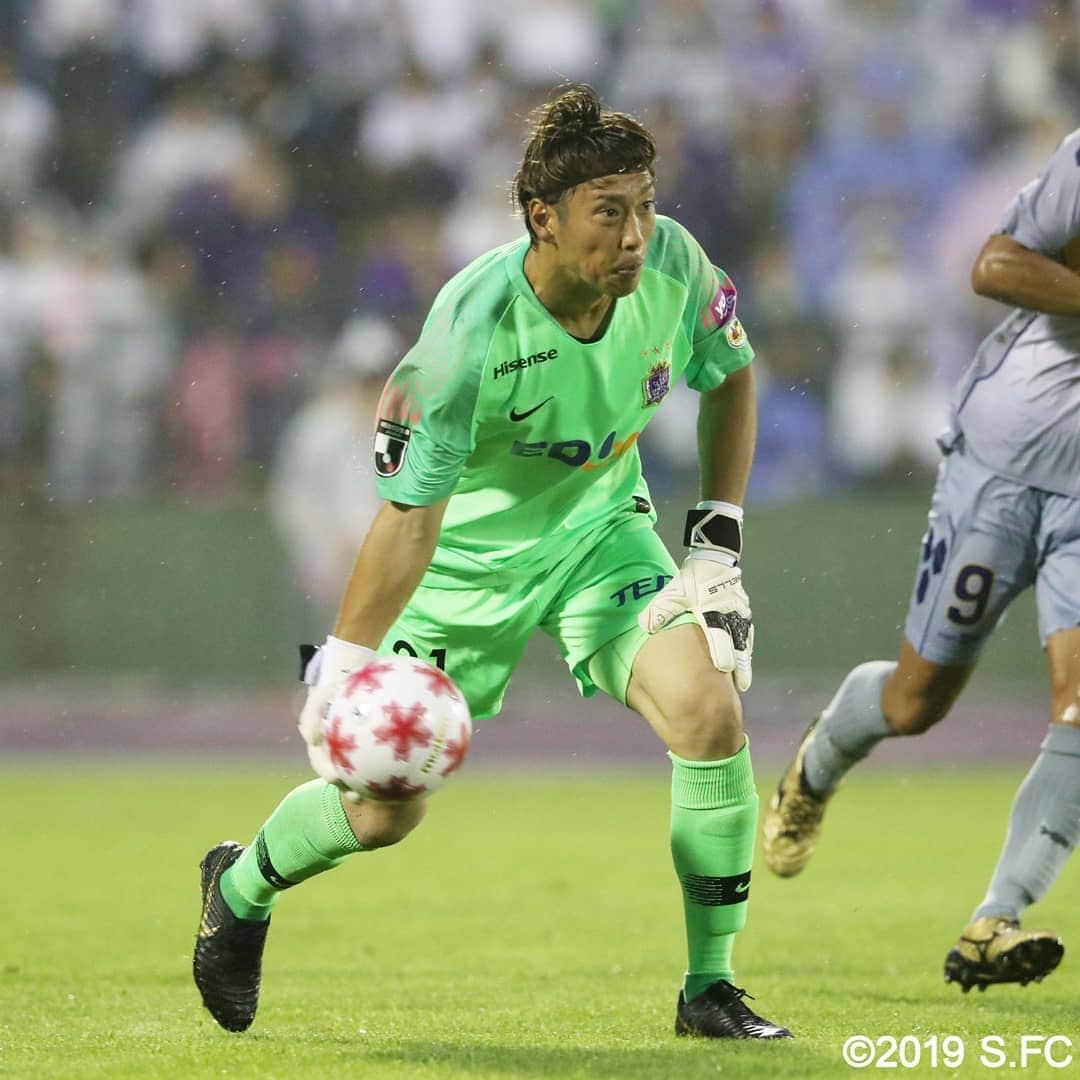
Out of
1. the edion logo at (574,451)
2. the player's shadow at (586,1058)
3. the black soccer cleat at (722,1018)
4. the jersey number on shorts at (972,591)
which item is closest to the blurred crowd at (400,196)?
the jersey number on shorts at (972,591)

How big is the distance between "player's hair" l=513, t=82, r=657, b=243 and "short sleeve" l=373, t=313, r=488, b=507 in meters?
0.42

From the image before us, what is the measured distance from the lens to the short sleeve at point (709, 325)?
5.24m

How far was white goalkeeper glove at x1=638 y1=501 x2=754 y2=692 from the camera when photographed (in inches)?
196

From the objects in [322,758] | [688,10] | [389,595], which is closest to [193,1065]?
[322,758]

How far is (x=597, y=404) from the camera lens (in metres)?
5.08

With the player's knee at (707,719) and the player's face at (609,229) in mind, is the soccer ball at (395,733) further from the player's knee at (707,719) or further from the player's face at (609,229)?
the player's face at (609,229)

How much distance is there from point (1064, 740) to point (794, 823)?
1405mm

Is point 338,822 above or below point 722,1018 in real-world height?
above

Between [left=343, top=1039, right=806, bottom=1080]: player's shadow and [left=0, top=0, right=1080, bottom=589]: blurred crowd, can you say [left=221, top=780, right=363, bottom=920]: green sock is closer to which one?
[left=343, top=1039, right=806, bottom=1080]: player's shadow

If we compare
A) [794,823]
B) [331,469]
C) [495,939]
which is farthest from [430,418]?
[331,469]

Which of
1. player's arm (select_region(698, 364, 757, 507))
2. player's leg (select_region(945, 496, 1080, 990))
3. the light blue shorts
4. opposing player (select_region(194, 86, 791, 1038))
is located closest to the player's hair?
opposing player (select_region(194, 86, 791, 1038))

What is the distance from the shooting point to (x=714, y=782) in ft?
16.1

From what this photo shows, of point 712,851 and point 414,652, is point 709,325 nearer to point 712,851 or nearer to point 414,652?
point 414,652

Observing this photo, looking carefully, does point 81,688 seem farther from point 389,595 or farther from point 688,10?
point 389,595
